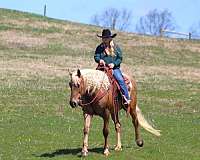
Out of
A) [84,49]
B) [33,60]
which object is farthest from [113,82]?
[84,49]

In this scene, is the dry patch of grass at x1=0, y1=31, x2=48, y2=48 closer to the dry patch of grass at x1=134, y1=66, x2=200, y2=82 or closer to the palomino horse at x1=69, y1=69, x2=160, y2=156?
the dry patch of grass at x1=134, y1=66, x2=200, y2=82

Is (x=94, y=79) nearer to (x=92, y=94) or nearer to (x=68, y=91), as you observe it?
(x=92, y=94)

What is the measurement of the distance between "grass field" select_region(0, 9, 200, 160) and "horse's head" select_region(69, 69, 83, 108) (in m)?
1.69

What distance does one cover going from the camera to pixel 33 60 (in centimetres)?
4322

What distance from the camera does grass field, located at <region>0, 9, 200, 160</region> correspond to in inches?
627

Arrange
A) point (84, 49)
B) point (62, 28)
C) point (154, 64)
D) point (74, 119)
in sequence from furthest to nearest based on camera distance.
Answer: point (62, 28) < point (84, 49) < point (154, 64) < point (74, 119)

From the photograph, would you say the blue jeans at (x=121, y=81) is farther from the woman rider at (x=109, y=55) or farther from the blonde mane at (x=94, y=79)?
the blonde mane at (x=94, y=79)

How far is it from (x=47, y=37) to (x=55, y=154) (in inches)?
1614

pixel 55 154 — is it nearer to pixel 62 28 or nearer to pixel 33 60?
pixel 33 60

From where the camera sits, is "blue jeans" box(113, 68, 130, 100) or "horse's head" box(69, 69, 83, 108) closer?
"horse's head" box(69, 69, 83, 108)

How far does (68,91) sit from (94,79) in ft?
58.2

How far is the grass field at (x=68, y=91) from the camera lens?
52.2 ft

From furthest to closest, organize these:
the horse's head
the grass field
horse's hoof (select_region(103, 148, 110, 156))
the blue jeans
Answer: the grass field → the blue jeans → horse's hoof (select_region(103, 148, 110, 156)) → the horse's head

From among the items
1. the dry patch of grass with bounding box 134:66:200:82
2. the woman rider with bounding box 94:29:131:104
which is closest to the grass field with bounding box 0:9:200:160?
the dry patch of grass with bounding box 134:66:200:82
